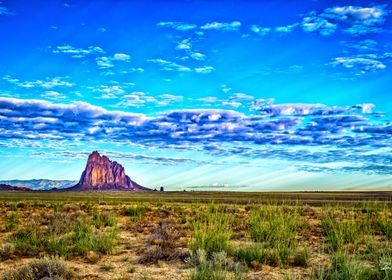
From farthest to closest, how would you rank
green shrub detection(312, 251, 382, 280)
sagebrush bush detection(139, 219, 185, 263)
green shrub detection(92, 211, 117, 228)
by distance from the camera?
green shrub detection(92, 211, 117, 228) → sagebrush bush detection(139, 219, 185, 263) → green shrub detection(312, 251, 382, 280)

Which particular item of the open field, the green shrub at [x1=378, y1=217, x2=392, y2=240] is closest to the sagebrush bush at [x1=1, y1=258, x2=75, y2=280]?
the green shrub at [x1=378, y1=217, x2=392, y2=240]

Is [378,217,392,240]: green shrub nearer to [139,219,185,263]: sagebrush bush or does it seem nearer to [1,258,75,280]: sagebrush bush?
[139,219,185,263]: sagebrush bush

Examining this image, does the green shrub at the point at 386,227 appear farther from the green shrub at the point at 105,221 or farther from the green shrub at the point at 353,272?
the green shrub at the point at 105,221

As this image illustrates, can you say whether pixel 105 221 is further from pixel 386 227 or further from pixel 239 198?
pixel 239 198

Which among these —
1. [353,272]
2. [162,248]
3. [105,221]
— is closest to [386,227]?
[162,248]

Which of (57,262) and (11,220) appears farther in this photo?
(11,220)

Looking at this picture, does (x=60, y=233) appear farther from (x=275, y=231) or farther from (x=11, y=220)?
(x=275, y=231)

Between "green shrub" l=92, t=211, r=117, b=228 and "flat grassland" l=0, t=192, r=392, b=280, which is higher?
"green shrub" l=92, t=211, r=117, b=228

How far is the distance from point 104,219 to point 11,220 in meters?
4.18

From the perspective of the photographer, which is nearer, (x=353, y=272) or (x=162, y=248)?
(x=353, y=272)

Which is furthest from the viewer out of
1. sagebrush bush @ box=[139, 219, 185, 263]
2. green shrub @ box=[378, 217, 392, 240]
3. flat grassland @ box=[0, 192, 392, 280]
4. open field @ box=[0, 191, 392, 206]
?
open field @ box=[0, 191, 392, 206]

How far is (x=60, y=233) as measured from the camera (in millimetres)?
16656

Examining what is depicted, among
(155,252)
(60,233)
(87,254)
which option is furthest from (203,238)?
(60,233)

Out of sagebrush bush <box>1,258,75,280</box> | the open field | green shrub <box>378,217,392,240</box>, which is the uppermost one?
the open field
